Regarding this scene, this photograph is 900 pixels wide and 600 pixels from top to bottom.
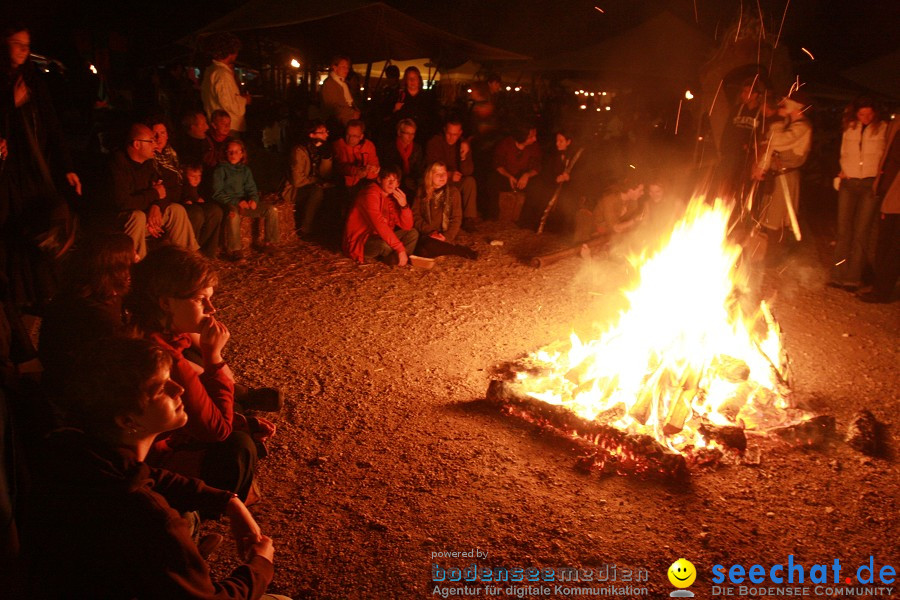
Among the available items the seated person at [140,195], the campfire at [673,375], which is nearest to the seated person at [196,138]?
the seated person at [140,195]

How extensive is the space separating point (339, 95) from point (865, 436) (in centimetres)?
808

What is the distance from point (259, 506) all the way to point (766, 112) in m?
7.55

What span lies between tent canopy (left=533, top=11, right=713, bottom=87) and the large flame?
9331 mm

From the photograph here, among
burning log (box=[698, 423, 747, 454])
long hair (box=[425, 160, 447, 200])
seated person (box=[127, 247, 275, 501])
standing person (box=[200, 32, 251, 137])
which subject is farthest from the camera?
long hair (box=[425, 160, 447, 200])

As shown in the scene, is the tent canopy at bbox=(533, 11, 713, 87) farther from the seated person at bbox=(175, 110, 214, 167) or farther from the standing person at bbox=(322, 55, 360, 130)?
the seated person at bbox=(175, 110, 214, 167)

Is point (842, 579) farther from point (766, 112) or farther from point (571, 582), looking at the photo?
point (766, 112)

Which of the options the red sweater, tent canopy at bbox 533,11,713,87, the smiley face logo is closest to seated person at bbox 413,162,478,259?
the red sweater

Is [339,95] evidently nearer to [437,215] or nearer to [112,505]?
[437,215]

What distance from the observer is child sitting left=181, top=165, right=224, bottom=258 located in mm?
7266

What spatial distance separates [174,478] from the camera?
7.66ft

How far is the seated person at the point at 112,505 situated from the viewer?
1793mm

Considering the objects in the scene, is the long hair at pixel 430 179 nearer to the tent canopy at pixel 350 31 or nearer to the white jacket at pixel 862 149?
the tent canopy at pixel 350 31

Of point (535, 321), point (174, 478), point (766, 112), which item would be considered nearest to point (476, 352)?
point (535, 321)

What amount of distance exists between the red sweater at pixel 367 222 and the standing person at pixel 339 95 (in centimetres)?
219
